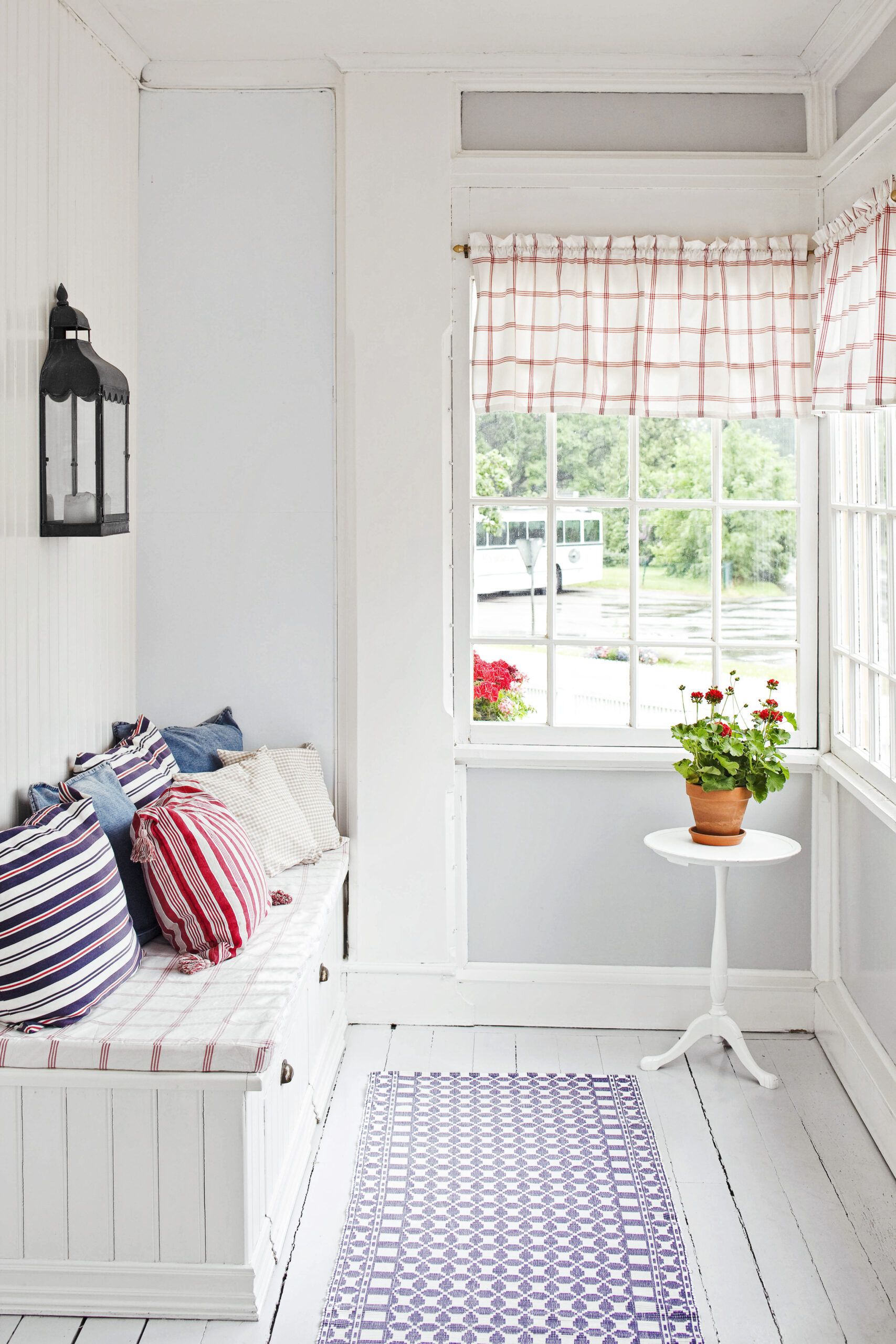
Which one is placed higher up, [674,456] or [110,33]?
[110,33]

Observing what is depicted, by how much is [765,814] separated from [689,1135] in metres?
1.04

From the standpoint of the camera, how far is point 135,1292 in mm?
2244

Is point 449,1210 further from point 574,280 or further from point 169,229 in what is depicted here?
point 169,229

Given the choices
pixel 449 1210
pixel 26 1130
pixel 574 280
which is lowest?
pixel 449 1210

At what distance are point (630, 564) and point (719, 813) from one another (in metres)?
0.82

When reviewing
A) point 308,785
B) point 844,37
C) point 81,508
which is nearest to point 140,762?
point 308,785

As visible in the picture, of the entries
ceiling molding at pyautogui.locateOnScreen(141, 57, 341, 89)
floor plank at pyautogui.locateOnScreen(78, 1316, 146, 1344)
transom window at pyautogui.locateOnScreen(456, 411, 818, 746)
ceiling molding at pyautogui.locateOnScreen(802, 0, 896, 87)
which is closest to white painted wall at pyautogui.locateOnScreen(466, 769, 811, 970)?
transom window at pyautogui.locateOnScreen(456, 411, 818, 746)

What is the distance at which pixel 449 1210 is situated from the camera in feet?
8.61

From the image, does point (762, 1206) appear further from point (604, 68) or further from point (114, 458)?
point (604, 68)

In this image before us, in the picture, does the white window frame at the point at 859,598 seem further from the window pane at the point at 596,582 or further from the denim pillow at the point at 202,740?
the denim pillow at the point at 202,740

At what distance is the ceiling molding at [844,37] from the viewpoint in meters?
2.91

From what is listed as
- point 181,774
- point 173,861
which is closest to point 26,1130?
point 173,861

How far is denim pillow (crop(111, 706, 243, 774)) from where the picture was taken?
11.2ft

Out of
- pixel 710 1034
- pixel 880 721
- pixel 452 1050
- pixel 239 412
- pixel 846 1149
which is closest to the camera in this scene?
pixel 846 1149
